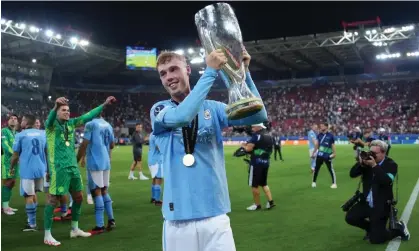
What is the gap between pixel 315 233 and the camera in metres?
6.93

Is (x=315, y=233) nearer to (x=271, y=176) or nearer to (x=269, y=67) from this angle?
(x=271, y=176)

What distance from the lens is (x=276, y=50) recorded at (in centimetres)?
3903

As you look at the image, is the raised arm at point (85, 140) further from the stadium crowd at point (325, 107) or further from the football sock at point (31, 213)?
the stadium crowd at point (325, 107)

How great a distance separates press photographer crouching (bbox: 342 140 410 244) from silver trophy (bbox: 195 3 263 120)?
4.62 metres

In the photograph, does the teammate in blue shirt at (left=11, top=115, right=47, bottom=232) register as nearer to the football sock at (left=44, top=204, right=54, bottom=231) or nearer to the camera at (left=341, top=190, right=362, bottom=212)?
the football sock at (left=44, top=204, right=54, bottom=231)

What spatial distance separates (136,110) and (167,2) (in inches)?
878

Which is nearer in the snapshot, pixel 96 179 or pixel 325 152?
pixel 96 179

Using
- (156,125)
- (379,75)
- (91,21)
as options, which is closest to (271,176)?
(156,125)

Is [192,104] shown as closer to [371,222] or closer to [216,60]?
[216,60]

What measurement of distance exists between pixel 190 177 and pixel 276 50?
37830mm

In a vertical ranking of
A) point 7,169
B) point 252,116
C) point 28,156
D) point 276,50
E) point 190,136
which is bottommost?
point 7,169

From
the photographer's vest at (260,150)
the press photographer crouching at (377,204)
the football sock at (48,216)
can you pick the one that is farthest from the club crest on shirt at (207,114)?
the photographer's vest at (260,150)

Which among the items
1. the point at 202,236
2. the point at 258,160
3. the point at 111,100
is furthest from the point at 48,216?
the point at 202,236

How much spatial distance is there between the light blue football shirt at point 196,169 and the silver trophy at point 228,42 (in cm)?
12
